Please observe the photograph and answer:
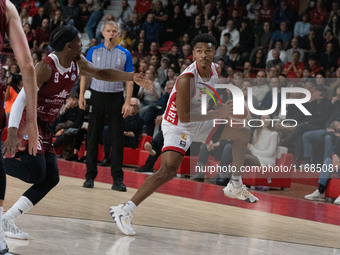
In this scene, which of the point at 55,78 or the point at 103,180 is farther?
the point at 103,180

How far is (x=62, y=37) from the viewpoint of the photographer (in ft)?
16.3

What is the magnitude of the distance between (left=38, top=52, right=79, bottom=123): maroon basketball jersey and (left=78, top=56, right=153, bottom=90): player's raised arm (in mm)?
152

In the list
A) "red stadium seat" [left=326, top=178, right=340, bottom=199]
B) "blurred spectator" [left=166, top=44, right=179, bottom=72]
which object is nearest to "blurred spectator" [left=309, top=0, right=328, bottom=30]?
"blurred spectator" [left=166, top=44, right=179, bottom=72]

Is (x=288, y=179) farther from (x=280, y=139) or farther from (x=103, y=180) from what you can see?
(x=103, y=180)

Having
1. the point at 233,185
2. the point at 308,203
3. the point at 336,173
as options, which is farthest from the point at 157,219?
the point at 336,173

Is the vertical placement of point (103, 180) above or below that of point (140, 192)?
below

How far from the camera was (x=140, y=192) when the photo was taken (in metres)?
5.21

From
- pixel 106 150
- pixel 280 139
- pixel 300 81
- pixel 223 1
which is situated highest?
pixel 223 1

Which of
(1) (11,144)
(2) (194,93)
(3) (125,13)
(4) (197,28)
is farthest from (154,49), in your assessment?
(1) (11,144)

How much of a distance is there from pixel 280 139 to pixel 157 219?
4134mm

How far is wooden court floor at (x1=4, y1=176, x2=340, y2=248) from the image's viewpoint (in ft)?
18.6

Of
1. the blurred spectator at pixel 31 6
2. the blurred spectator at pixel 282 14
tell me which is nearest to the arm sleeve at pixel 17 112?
the blurred spectator at pixel 282 14

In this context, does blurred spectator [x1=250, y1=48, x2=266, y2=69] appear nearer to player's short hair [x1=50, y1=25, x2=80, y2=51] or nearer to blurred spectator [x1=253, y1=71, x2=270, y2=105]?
Result: blurred spectator [x1=253, y1=71, x2=270, y2=105]

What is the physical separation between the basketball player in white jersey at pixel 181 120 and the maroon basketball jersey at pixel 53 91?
36.8 inches
